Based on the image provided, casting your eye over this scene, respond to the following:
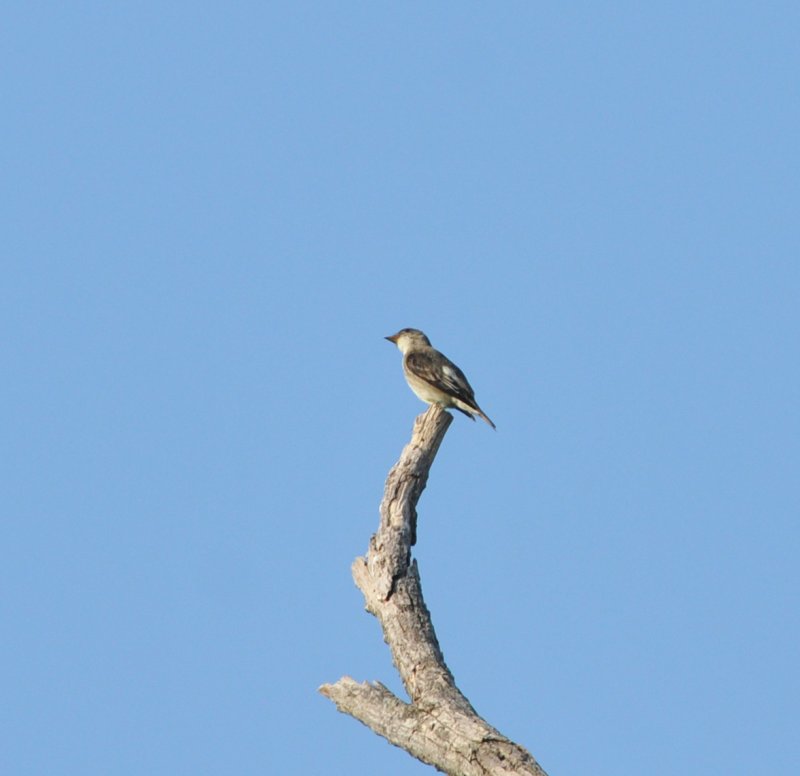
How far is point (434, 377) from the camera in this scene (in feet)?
50.5

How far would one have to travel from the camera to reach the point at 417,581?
1009cm

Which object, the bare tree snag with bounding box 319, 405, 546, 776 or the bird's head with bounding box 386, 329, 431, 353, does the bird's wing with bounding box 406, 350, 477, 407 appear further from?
the bare tree snag with bounding box 319, 405, 546, 776

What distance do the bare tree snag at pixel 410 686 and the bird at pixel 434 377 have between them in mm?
3506

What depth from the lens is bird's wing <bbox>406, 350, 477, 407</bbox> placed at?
49.0ft

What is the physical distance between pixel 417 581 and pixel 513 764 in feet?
7.04

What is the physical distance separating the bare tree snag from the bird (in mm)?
3506

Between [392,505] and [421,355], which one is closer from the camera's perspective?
[392,505]

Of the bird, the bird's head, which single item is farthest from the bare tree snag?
the bird's head

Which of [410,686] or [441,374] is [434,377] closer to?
[441,374]

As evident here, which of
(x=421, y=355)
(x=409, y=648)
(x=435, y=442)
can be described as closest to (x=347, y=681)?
(x=409, y=648)

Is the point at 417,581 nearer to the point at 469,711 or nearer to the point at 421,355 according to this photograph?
the point at 469,711

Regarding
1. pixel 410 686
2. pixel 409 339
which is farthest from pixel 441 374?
pixel 410 686

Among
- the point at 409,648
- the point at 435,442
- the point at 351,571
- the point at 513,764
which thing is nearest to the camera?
the point at 513,764

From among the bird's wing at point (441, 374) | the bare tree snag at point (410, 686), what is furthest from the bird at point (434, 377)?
the bare tree snag at point (410, 686)
